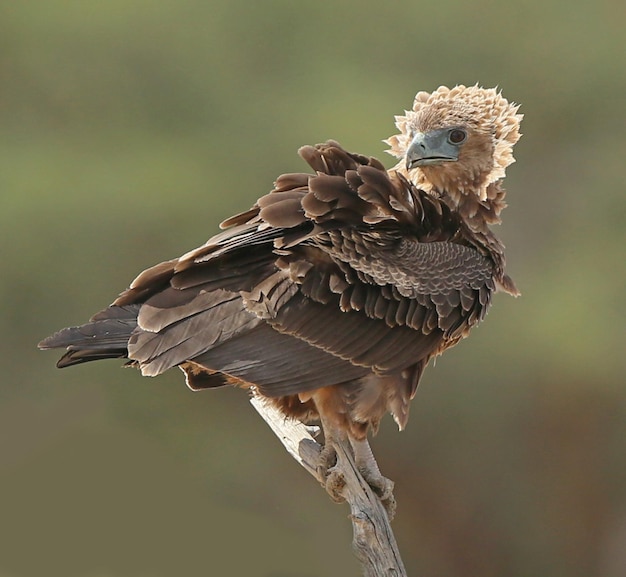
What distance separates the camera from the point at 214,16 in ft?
44.9

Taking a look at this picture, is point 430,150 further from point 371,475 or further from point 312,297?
point 371,475

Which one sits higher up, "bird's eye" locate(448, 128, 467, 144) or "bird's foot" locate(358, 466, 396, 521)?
"bird's eye" locate(448, 128, 467, 144)

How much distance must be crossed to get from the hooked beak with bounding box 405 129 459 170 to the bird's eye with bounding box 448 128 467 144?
24 mm

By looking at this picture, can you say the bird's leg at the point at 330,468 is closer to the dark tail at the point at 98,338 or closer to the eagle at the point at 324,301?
the eagle at the point at 324,301

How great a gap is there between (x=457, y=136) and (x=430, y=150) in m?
0.19

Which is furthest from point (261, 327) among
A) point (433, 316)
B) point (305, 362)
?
point (433, 316)

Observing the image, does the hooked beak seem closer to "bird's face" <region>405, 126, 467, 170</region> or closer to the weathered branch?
"bird's face" <region>405, 126, 467, 170</region>

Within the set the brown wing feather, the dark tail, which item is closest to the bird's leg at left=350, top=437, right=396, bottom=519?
the brown wing feather

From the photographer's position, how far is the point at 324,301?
486 centimetres

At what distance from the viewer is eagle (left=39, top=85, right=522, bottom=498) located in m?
4.70

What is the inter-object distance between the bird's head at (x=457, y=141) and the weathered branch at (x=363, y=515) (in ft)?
4.45

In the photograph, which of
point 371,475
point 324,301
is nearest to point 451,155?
point 324,301

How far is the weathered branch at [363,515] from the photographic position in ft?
15.3

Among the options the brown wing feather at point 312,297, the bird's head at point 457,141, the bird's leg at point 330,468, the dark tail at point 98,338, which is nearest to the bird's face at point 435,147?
the bird's head at point 457,141
